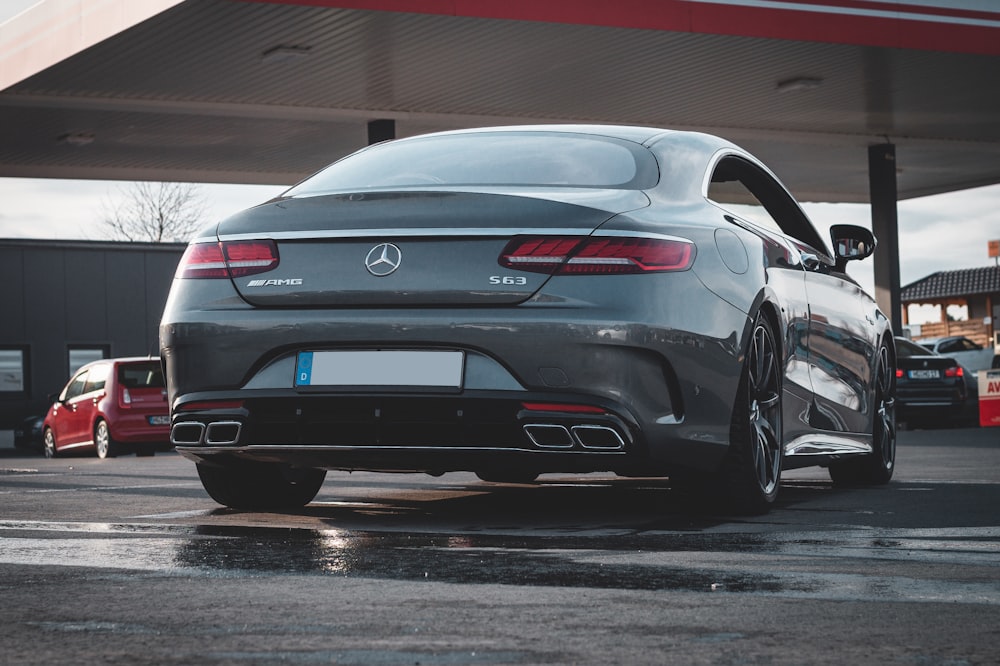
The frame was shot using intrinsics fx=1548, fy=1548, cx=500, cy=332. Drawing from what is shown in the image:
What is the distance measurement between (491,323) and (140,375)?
54.5 ft

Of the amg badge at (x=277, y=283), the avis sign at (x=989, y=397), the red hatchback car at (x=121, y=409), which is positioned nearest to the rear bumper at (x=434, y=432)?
the amg badge at (x=277, y=283)

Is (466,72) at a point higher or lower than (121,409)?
higher

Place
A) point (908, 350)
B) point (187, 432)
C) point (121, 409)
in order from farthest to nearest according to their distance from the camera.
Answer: point (908, 350) < point (121, 409) < point (187, 432)

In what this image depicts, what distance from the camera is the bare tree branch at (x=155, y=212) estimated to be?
63.0m

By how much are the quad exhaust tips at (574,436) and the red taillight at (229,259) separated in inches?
43.1

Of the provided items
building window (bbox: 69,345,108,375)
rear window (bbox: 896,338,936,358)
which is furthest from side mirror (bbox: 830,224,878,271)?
building window (bbox: 69,345,108,375)

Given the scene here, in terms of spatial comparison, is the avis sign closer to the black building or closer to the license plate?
the license plate

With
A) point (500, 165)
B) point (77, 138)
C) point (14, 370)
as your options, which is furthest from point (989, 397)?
point (14, 370)

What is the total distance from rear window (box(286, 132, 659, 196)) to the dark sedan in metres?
17.1

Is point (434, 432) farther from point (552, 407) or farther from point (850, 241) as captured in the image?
point (850, 241)

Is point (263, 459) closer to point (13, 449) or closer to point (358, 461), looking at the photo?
point (358, 461)

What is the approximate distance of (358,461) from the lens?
17.6ft

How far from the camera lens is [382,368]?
516 centimetres

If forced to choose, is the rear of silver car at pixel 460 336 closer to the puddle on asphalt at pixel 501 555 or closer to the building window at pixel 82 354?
the puddle on asphalt at pixel 501 555
